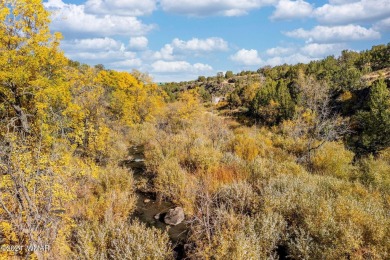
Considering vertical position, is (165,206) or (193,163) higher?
(193,163)

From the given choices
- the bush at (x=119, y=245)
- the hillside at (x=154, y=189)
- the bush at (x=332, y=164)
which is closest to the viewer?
the hillside at (x=154, y=189)

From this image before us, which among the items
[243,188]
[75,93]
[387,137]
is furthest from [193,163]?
[387,137]

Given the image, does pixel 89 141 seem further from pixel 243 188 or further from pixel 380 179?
pixel 380 179

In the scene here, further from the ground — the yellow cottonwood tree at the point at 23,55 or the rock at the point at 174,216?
the yellow cottonwood tree at the point at 23,55

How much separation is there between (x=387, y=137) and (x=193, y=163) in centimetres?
1620

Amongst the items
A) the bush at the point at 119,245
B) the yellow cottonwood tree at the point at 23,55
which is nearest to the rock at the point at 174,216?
the bush at the point at 119,245

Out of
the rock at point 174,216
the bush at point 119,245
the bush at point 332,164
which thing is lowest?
the rock at point 174,216

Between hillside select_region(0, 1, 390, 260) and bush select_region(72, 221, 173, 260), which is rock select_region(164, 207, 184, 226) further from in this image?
bush select_region(72, 221, 173, 260)

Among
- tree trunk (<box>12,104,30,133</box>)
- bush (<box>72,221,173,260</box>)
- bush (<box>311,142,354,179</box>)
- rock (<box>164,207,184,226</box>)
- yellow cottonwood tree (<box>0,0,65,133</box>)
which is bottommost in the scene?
rock (<box>164,207,184,226</box>)

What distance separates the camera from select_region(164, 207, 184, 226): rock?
12547 millimetres

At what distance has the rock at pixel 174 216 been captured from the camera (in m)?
12.5

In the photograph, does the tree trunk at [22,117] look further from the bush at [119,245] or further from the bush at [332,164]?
the bush at [332,164]

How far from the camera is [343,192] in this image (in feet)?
38.0

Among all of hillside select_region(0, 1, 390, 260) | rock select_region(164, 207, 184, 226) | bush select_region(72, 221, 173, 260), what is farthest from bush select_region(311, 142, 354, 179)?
bush select_region(72, 221, 173, 260)
